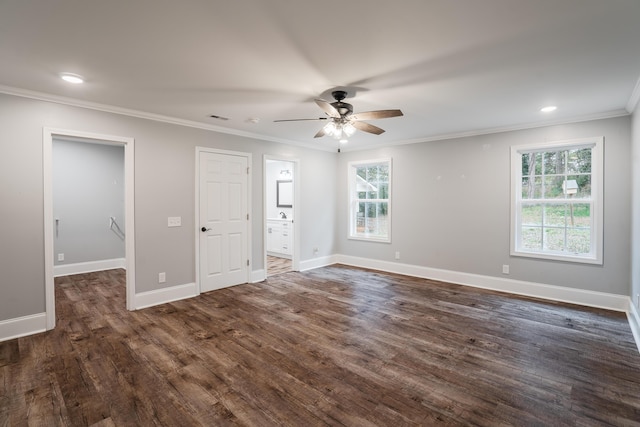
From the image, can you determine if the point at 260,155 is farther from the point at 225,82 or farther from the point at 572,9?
the point at 572,9

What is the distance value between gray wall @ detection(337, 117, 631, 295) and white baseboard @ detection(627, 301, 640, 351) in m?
0.35

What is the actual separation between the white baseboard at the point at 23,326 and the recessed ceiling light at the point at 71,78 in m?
2.44

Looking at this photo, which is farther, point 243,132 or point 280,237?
point 280,237

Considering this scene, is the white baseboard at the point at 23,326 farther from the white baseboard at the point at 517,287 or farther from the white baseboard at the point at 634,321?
the white baseboard at the point at 634,321

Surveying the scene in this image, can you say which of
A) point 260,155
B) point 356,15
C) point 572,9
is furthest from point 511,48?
point 260,155

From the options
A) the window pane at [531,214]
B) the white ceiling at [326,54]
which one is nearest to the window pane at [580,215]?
the window pane at [531,214]

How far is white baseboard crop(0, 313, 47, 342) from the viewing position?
313 cm

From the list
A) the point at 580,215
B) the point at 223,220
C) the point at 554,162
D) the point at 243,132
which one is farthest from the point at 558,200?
the point at 223,220

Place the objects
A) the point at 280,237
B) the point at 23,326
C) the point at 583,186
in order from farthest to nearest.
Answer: the point at 280,237 → the point at 583,186 → the point at 23,326

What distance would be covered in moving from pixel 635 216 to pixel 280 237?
6012 mm

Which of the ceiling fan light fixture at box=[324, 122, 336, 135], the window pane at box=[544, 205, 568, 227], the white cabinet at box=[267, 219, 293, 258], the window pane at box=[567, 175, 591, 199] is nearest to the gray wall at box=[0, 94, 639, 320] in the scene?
the window pane at box=[567, 175, 591, 199]

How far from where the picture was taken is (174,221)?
170 inches

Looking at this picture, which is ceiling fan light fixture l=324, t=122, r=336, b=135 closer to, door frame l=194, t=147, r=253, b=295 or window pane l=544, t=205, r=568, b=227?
door frame l=194, t=147, r=253, b=295

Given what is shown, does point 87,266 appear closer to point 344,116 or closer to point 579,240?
point 344,116
